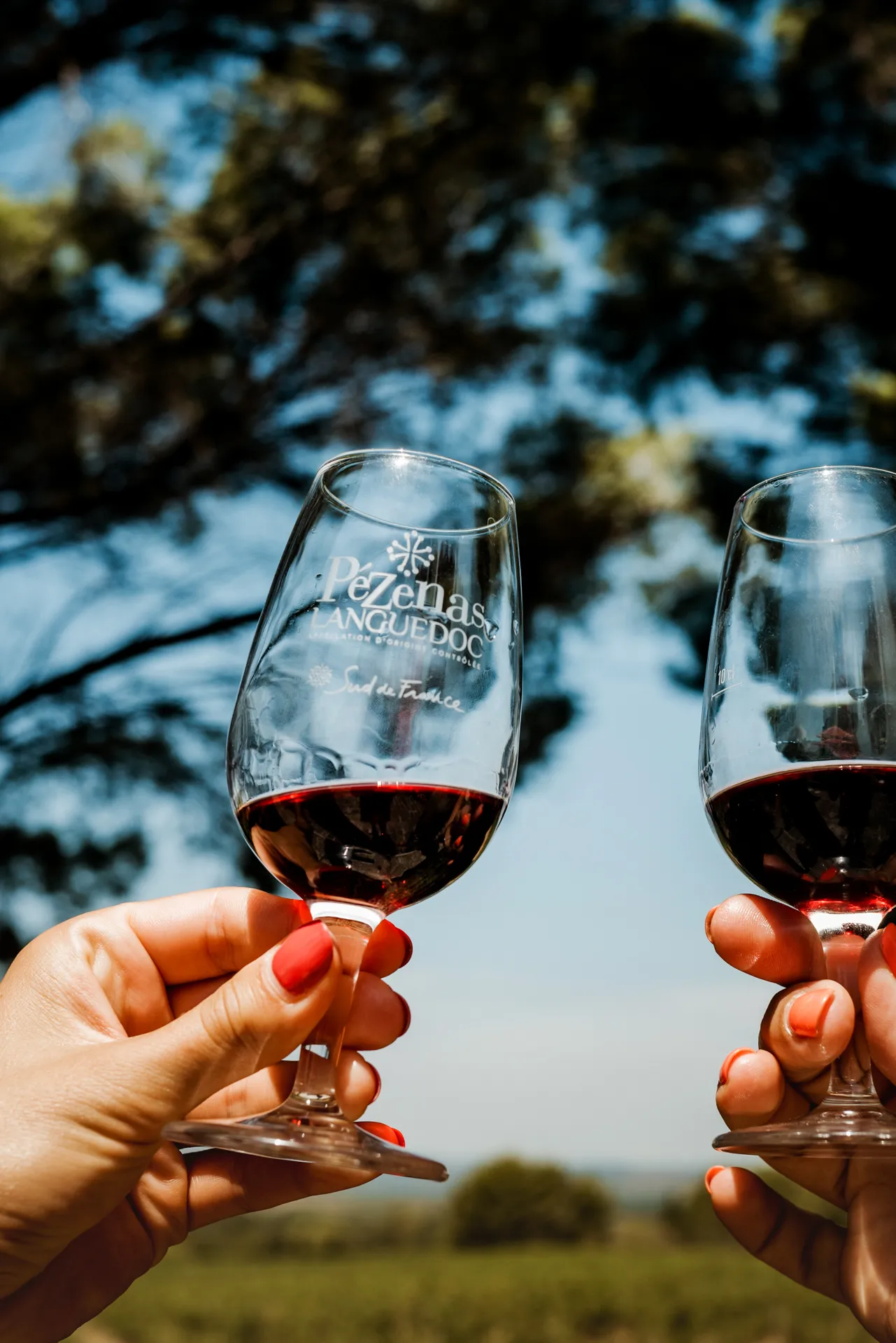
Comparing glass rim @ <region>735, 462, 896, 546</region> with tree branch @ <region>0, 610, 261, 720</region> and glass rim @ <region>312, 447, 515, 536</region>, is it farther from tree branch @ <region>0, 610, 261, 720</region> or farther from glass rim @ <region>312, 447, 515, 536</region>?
tree branch @ <region>0, 610, 261, 720</region>

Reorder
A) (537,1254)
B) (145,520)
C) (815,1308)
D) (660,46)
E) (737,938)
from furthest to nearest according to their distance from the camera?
1. (537,1254)
2. (815,1308)
3. (660,46)
4. (145,520)
5. (737,938)

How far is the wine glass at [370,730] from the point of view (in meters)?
0.99

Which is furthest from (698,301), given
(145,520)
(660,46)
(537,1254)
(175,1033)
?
(537,1254)

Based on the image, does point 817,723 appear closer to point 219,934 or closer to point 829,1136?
point 829,1136

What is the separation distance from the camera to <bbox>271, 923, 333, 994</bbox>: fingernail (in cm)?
96

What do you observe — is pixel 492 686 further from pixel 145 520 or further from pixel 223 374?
pixel 223 374

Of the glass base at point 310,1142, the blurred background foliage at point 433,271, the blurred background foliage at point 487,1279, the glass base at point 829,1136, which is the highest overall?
Result: the blurred background foliage at point 433,271

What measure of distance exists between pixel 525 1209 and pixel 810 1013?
66.3 feet

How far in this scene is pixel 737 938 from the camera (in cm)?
124

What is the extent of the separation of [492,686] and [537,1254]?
67.7 feet

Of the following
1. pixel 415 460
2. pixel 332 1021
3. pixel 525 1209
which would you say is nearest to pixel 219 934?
pixel 332 1021

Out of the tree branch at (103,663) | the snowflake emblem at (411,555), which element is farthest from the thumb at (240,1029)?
the tree branch at (103,663)

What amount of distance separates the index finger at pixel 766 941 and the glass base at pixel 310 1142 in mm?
436

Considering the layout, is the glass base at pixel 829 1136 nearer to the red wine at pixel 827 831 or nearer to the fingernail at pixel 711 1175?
the red wine at pixel 827 831
